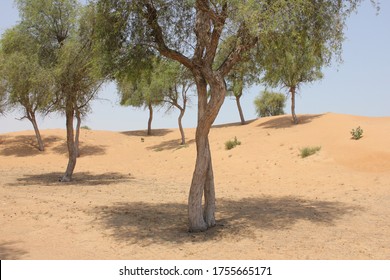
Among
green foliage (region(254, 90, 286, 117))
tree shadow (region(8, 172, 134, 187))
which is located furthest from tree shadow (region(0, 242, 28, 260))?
green foliage (region(254, 90, 286, 117))

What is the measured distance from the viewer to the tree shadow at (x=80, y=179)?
20509 millimetres

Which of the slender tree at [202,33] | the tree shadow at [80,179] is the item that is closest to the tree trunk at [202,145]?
the slender tree at [202,33]

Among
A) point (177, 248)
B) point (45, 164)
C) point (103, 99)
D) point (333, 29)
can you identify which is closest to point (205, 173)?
point (177, 248)

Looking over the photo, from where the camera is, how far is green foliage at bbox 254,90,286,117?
6328cm

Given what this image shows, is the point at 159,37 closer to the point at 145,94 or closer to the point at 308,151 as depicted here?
the point at 308,151

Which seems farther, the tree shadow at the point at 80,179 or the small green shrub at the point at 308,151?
the small green shrub at the point at 308,151

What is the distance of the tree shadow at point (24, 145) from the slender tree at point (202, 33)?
24.8 metres

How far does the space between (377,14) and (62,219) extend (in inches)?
434

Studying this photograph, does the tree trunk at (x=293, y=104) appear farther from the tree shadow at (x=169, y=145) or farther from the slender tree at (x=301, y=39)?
the slender tree at (x=301, y=39)

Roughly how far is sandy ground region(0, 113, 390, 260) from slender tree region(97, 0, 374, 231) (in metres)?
1.55

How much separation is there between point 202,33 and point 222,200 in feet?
24.2

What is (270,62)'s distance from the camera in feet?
41.7

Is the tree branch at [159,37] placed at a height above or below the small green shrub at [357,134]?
above

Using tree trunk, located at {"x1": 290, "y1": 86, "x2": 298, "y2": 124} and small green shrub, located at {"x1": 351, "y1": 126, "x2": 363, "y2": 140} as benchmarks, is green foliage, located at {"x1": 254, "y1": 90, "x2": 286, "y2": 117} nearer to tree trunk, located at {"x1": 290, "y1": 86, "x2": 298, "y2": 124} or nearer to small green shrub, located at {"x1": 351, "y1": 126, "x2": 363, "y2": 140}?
tree trunk, located at {"x1": 290, "y1": 86, "x2": 298, "y2": 124}
